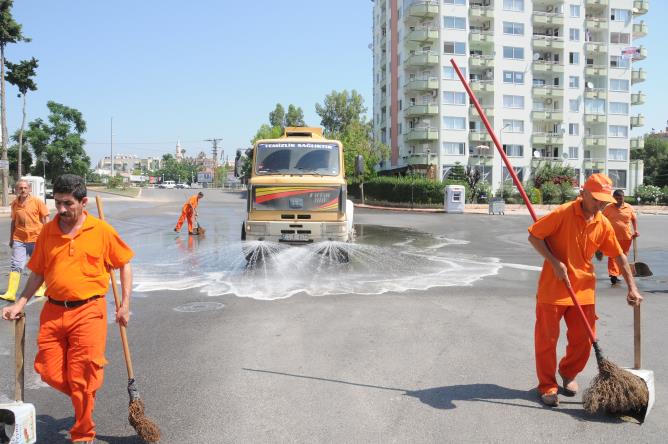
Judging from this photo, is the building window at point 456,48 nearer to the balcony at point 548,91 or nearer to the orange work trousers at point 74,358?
the balcony at point 548,91

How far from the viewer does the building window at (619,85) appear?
69.6 m

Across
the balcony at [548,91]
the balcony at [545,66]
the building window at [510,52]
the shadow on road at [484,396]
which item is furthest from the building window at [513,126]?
the shadow on road at [484,396]

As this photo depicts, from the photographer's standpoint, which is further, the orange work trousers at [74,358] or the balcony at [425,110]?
the balcony at [425,110]

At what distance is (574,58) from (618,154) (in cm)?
1173

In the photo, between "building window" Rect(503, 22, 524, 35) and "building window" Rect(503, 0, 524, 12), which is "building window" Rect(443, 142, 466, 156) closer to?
"building window" Rect(503, 22, 524, 35)

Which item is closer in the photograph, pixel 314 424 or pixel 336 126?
pixel 314 424

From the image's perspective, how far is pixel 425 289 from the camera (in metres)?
10.0

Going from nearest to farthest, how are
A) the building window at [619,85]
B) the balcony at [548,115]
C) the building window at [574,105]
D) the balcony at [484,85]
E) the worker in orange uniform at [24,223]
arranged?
1. the worker in orange uniform at [24,223]
2. the balcony at [484,85]
3. the balcony at [548,115]
4. the building window at [574,105]
5. the building window at [619,85]

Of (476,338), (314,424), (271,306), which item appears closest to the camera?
(314,424)

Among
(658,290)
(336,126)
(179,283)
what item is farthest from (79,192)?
(336,126)

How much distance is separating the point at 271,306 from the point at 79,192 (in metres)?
4.80

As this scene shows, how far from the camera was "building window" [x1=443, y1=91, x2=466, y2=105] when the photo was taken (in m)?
63.8

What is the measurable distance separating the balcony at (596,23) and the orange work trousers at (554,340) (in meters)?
72.1

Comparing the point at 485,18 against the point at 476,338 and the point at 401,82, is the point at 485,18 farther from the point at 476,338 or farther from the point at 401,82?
the point at 476,338
